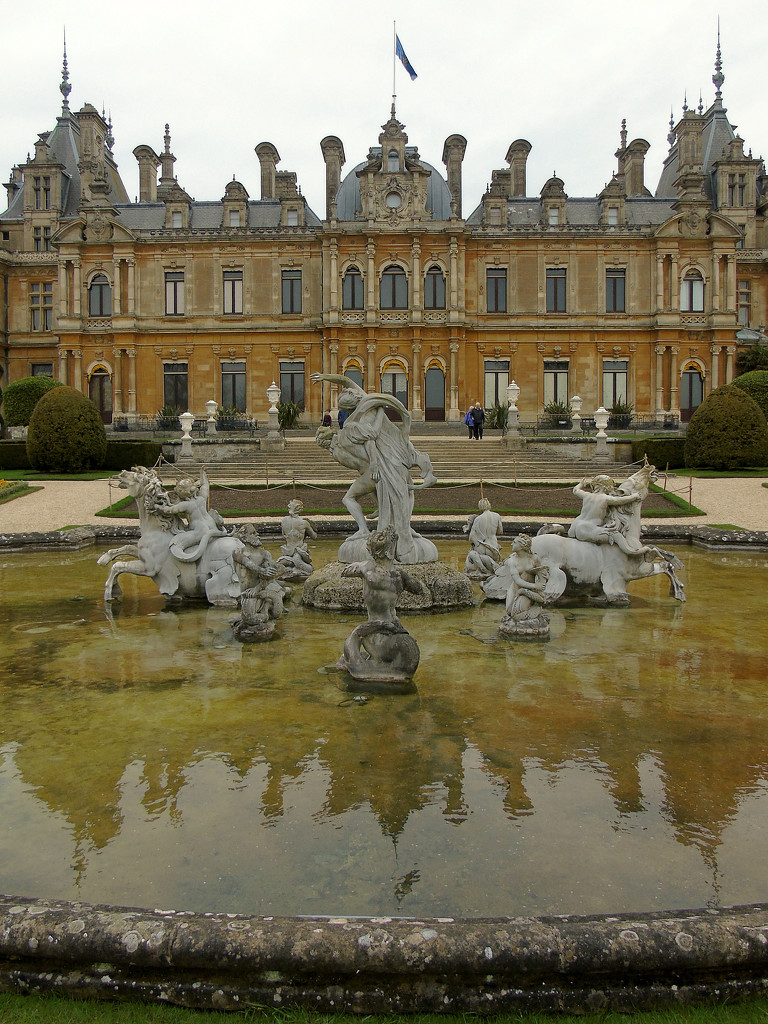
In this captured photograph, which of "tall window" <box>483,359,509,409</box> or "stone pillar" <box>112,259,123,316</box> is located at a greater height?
"stone pillar" <box>112,259,123,316</box>

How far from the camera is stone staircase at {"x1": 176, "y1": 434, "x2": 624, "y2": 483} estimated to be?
25531 millimetres

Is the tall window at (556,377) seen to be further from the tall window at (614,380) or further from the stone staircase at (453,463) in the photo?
the stone staircase at (453,463)

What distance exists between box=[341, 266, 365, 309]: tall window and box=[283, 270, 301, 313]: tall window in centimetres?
266

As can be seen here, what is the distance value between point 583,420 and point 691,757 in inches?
1415

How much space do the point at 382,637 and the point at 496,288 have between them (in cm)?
3899

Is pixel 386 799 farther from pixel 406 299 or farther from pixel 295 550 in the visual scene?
pixel 406 299

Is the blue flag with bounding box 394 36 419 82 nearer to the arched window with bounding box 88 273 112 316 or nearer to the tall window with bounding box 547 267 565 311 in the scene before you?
the tall window with bounding box 547 267 565 311

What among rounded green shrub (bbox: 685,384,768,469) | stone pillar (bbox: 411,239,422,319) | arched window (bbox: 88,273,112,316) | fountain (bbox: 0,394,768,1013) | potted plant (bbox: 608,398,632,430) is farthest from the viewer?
arched window (bbox: 88,273,112,316)

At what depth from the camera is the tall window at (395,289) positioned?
138 ft

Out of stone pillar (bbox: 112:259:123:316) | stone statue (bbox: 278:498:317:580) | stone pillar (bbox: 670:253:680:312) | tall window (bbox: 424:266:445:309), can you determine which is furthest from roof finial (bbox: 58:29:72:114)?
stone statue (bbox: 278:498:317:580)

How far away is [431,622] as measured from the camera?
8430 mm

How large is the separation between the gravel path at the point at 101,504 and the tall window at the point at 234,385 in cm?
2017

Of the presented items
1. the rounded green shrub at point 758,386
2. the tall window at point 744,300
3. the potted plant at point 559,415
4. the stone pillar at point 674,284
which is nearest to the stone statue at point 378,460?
the rounded green shrub at point 758,386

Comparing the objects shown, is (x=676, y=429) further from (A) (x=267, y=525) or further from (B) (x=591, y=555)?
(B) (x=591, y=555)
